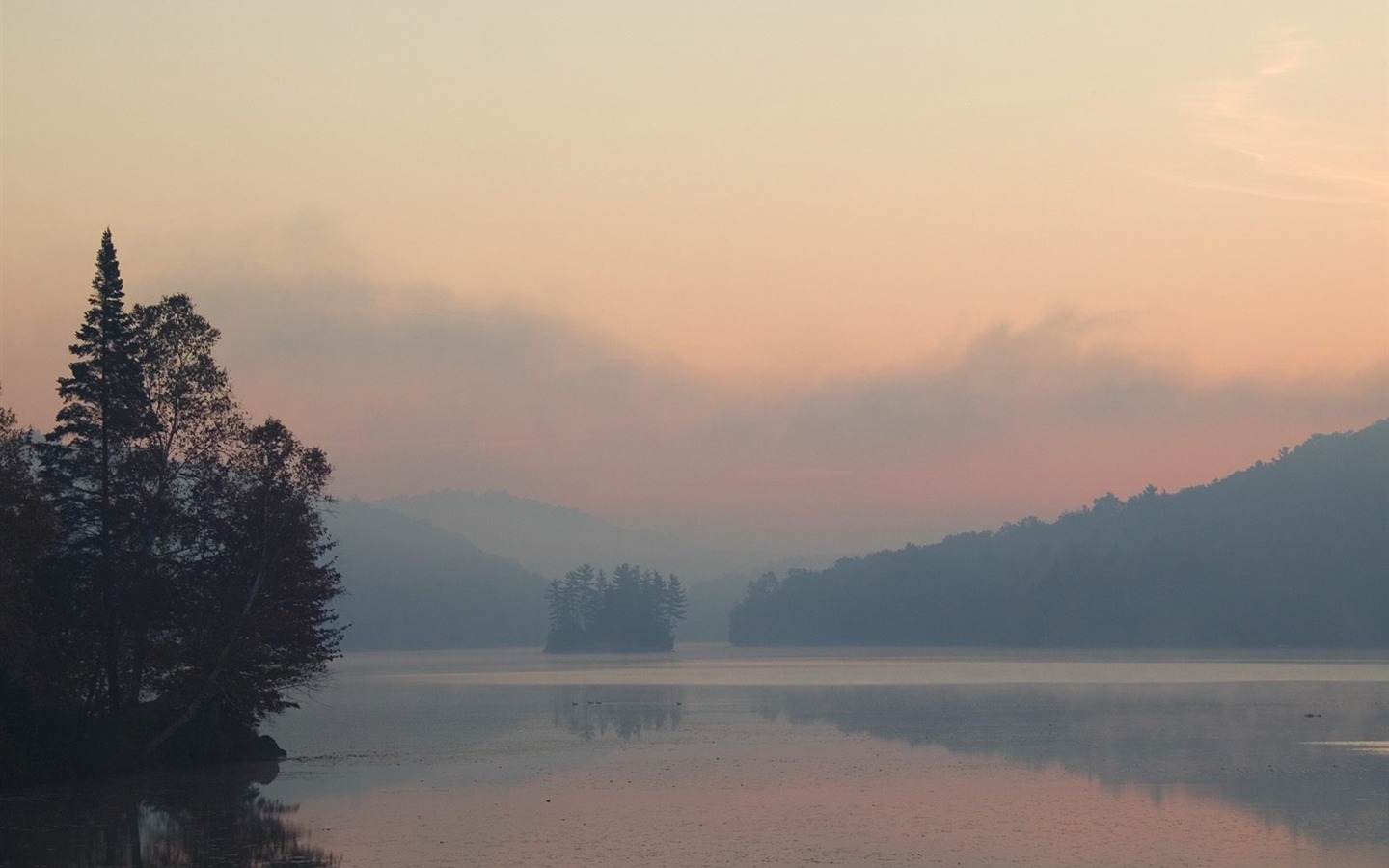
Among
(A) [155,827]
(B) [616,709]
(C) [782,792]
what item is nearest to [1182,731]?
(C) [782,792]

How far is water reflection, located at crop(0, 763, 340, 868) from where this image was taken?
3300 cm

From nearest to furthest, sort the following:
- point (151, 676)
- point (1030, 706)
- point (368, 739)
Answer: point (151, 676)
point (368, 739)
point (1030, 706)

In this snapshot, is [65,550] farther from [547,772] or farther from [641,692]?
[641,692]

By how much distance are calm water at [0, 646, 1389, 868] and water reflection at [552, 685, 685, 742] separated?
65cm

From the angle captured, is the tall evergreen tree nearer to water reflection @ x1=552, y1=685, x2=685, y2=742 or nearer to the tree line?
the tree line

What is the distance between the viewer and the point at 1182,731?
61.8m

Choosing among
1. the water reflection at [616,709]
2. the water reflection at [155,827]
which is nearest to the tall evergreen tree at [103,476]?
the water reflection at [155,827]

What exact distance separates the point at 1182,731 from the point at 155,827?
4231 centimetres

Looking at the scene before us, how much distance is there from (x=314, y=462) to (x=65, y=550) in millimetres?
9735

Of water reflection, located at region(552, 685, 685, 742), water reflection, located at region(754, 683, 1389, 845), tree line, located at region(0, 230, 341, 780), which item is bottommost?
water reflection, located at region(754, 683, 1389, 845)

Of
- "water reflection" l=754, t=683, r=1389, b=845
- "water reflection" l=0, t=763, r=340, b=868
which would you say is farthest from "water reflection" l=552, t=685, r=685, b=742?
"water reflection" l=0, t=763, r=340, b=868

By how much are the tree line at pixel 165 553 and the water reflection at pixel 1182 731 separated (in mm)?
26153

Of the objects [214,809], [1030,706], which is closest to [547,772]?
[214,809]

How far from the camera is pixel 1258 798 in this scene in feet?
131
